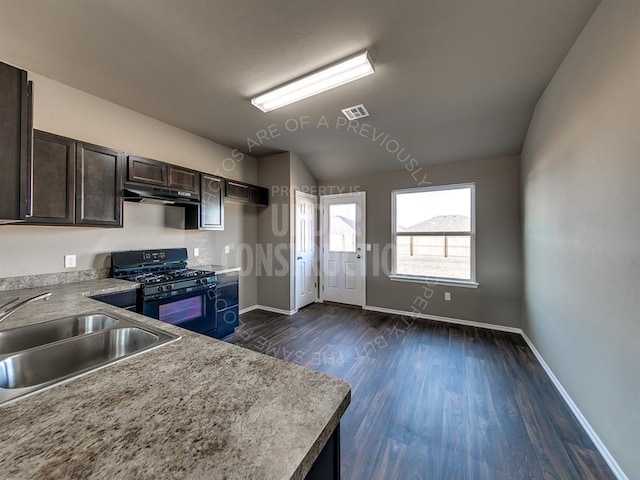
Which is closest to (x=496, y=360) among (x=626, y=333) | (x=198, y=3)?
(x=626, y=333)

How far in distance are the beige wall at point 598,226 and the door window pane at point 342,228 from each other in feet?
9.21

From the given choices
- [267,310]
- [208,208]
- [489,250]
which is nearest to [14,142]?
[208,208]

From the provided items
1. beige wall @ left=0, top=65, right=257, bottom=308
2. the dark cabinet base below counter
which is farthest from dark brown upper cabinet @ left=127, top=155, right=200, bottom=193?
Answer: the dark cabinet base below counter

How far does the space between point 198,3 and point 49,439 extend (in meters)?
2.23

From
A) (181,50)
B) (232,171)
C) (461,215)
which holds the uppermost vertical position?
(181,50)

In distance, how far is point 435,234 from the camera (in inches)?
165

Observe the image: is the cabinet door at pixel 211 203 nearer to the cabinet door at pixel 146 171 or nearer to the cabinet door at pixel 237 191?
the cabinet door at pixel 237 191

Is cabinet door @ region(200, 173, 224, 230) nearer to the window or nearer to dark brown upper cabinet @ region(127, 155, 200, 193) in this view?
Result: dark brown upper cabinet @ region(127, 155, 200, 193)

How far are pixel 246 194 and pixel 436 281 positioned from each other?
3.32 m

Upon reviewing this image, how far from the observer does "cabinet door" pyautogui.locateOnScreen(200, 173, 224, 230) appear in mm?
3382

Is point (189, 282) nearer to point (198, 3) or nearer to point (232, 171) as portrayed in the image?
point (232, 171)

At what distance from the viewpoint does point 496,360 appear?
2.83 m

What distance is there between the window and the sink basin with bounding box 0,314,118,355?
3.92 m

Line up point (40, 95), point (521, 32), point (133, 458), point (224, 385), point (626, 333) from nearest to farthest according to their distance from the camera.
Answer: point (133, 458), point (224, 385), point (626, 333), point (521, 32), point (40, 95)
